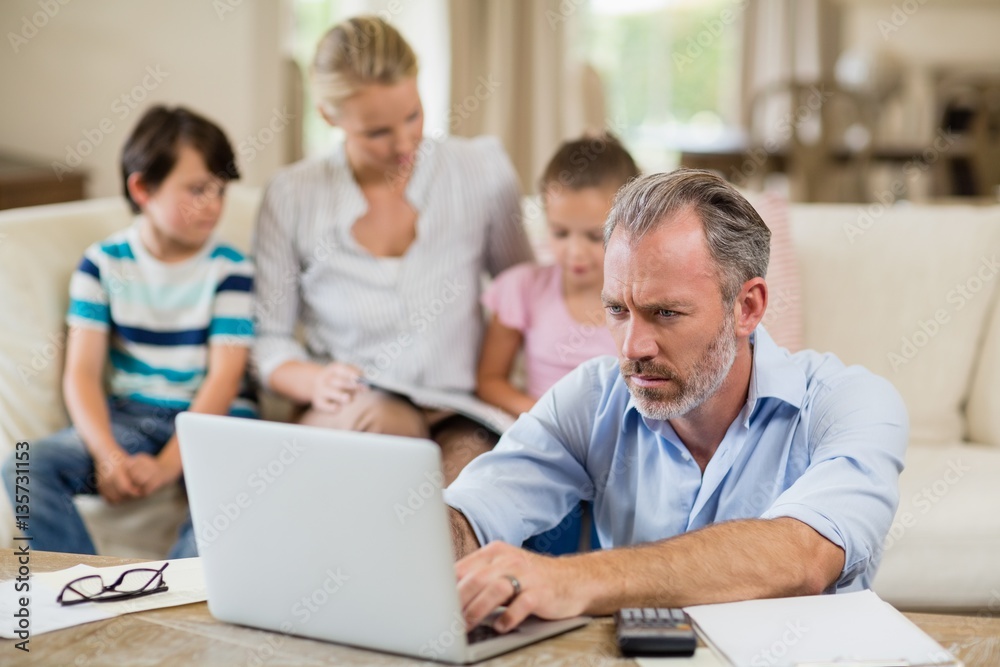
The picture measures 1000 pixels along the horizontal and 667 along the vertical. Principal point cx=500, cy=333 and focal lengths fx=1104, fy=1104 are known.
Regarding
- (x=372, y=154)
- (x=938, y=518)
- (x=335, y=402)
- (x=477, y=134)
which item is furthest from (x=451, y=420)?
(x=477, y=134)

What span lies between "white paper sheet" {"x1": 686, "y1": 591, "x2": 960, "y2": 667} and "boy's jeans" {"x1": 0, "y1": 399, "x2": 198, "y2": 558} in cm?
114

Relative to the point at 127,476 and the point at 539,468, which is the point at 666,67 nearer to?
the point at 127,476

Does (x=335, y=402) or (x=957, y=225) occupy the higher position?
(x=957, y=225)

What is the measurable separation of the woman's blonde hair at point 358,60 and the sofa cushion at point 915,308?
3.13ft

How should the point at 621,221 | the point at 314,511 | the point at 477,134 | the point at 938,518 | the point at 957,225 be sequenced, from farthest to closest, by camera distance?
the point at 477,134
the point at 957,225
the point at 938,518
the point at 621,221
the point at 314,511

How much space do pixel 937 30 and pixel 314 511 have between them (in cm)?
743

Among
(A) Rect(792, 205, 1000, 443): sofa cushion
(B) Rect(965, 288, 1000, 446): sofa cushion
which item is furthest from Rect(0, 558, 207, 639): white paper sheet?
(B) Rect(965, 288, 1000, 446): sofa cushion

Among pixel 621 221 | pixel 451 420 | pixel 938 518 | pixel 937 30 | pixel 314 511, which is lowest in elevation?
pixel 938 518

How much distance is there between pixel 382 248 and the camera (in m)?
2.25

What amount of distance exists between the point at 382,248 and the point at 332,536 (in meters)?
1.32

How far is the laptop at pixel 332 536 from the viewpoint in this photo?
0.94 metres

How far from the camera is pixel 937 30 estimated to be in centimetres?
738

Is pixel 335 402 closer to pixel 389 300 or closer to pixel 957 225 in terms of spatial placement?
pixel 389 300

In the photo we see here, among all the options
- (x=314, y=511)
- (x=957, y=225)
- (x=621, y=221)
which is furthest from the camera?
(x=957, y=225)
